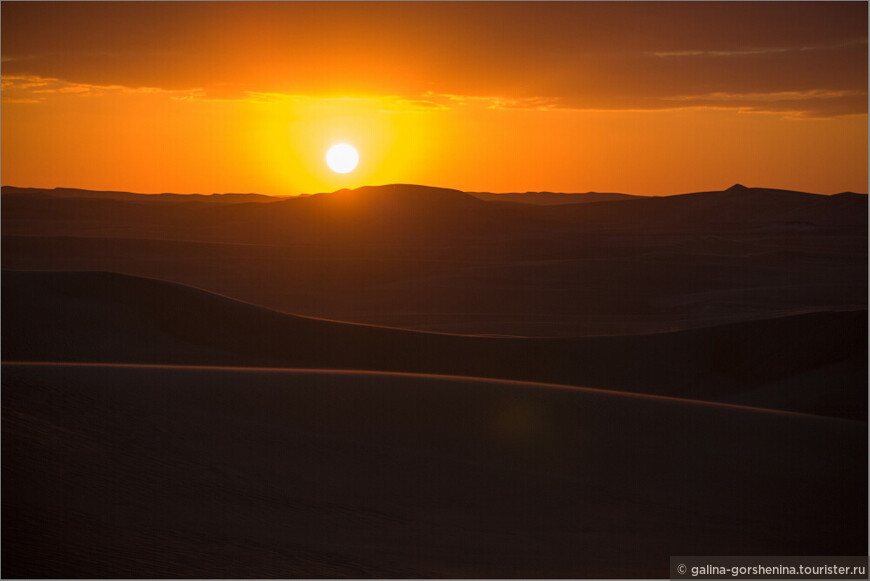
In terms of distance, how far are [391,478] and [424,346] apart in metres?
11.1

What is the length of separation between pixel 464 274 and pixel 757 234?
50.1 meters

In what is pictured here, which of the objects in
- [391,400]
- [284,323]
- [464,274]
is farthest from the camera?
[464,274]

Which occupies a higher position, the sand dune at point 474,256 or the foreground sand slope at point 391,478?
the sand dune at point 474,256

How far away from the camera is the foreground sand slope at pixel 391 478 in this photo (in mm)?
5668

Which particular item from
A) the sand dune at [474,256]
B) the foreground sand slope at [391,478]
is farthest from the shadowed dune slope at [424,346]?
the sand dune at [474,256]

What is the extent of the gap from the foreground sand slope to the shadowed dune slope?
5362 mm

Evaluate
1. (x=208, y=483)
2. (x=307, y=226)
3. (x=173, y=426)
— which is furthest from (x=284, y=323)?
(x=307, y=226)

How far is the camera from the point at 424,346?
61.2 feet

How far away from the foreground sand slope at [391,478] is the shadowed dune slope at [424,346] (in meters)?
5.36

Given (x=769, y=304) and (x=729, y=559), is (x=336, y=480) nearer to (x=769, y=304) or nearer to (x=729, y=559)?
(x=729, y=559)

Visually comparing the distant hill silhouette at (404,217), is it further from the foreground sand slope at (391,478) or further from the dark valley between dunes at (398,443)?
the foreground sand slope at (391,478)

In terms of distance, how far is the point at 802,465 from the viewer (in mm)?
9156

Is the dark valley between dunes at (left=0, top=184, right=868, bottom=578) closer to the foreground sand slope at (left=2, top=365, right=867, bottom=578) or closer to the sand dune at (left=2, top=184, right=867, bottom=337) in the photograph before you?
the foreground sand slope at (left=2, top=365, right=867, bottom=578)

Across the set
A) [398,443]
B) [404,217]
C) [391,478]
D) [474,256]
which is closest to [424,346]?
[398,443]
